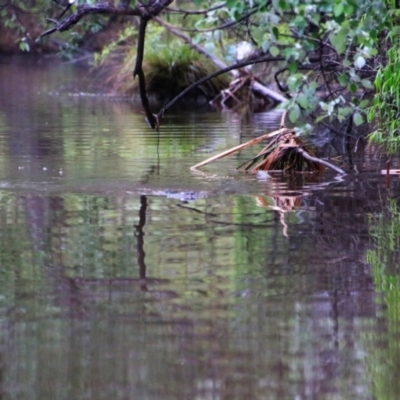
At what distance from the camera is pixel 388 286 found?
18.6ft

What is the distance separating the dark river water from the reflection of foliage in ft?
0.04

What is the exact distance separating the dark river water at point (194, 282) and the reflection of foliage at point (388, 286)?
0.01 metres

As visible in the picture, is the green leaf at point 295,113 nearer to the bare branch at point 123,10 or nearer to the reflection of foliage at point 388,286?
the reflection of foliage at point 388,286

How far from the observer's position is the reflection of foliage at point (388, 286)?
13.9ft

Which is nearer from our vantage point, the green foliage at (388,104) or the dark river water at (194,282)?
the dark river water at (194,282)

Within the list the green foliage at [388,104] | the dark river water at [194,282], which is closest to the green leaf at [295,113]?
the dark river water at [194,282]

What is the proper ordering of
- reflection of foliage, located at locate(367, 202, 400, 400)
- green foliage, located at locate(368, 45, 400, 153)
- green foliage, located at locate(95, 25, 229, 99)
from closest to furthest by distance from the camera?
reflection of foliage, located at locate(367, 202, 400, 400), green foliage, located at locate(368, 45, 400, 153), green foliage, located at locate(95, 25, 229, 99)

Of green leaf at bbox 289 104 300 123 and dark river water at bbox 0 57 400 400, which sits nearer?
dark river water at bbox 0 57 400 400

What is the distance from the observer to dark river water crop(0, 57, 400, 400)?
170 inches

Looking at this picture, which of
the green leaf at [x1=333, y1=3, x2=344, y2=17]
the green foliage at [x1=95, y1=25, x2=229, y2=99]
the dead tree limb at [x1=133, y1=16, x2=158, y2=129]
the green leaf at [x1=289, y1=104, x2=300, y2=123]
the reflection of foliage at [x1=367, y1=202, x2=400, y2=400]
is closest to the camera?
the reflection of foliage at [x1=367, y1=202, x2=400, y2=400]

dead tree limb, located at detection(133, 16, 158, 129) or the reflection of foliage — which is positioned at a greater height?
dead tree limb, located at detection(133, 16, 158, 129)

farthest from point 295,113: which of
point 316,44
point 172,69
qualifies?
point 172,69

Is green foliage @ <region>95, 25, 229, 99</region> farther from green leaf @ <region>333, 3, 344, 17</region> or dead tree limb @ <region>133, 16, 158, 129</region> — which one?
green leaf @ <region>333, 3, 344, 17</region>

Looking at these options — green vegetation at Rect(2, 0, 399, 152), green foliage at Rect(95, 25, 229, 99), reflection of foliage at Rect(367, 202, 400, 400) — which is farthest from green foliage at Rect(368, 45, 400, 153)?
green foliage at Rect(95, 25, 229, 99)
